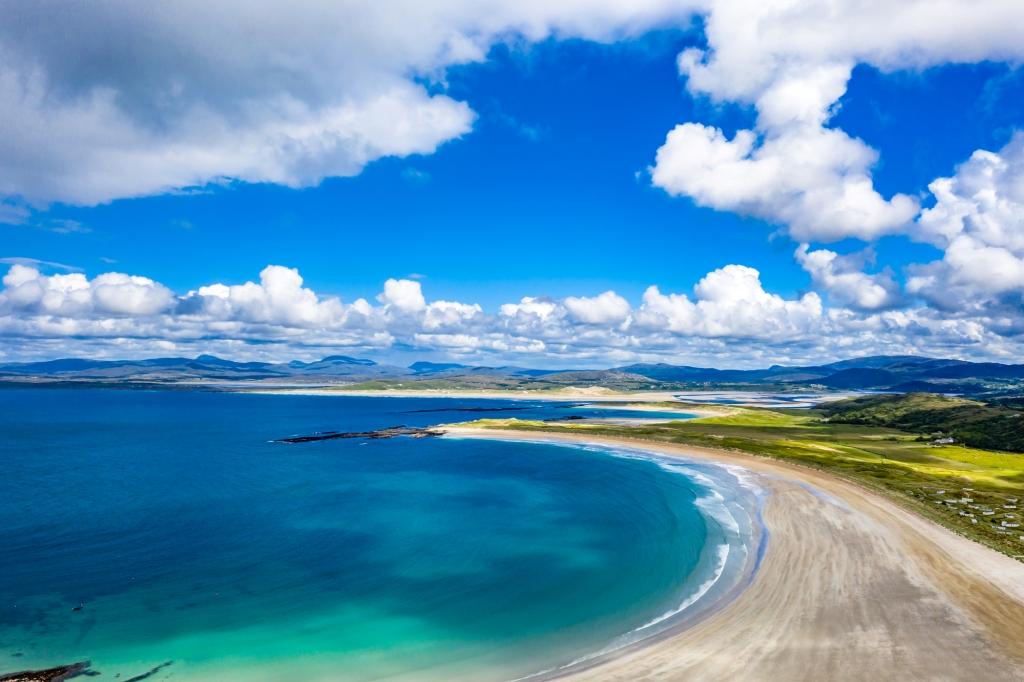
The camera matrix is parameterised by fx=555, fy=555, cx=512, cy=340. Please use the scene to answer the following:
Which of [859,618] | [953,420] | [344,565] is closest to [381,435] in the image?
[344,565]

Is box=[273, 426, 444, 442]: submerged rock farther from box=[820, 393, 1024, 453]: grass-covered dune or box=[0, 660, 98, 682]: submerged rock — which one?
box=[820, 393, 1024, 453]: grass-covered dune

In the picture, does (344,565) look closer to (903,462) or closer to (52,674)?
(52,674)

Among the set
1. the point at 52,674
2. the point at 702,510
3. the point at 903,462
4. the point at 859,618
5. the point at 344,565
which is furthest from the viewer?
the point at 903,462

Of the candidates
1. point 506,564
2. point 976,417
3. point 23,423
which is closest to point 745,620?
point 506,564

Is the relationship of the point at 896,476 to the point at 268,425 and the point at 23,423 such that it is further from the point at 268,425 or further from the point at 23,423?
the point at 23,423

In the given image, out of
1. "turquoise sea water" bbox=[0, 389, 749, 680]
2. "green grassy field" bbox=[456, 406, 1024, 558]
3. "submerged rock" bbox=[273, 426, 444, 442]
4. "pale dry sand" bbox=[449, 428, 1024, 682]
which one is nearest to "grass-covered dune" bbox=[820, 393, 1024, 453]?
"green grassy field" bbox=[456, 406, 1024, 558]

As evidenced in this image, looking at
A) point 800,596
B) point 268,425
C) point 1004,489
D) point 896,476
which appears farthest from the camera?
point 268,425
